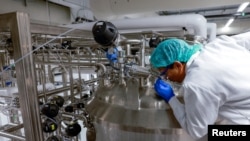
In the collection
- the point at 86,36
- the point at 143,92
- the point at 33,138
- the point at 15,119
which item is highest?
the point at 86,36

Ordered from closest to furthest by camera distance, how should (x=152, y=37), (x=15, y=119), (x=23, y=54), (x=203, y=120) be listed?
(x=23, y=54) → (x=203, y=120) → (x=152, y=37) → (x=15, y=119)

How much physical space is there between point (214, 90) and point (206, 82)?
4 cm

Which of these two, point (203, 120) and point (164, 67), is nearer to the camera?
point (203, 120)

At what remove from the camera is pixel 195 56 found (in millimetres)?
891

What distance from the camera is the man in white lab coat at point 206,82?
0.74 meters

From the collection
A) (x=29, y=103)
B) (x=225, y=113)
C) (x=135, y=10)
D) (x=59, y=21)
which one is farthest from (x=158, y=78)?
(x=59, y=21)

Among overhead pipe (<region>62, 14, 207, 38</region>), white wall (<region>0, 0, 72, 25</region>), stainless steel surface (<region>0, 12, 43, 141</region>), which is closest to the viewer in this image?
stainless steel surface (<region>0, 12, 43, 141</region>)

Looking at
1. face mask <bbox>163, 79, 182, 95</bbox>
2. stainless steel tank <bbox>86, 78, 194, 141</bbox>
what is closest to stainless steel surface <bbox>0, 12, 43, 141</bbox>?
stainless steel tank <bbox>86, 78, 194, 141</bbox>

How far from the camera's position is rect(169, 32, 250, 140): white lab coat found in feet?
2.41

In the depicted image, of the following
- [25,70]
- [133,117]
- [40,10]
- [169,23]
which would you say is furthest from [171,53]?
[40,10]

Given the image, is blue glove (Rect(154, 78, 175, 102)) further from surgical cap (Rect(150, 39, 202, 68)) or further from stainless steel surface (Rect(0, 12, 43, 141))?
stainless steel surface (Rect(0, 12, 43, 141))

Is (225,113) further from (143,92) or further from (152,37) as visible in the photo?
(152,37)

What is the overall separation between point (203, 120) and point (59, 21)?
9.53ft

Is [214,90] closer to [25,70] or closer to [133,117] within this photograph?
[133,117]
